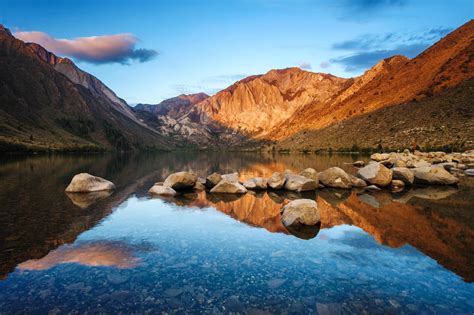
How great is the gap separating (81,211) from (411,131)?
117779 mm

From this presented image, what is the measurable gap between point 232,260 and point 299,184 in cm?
2173

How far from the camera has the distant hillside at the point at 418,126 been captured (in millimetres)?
93688

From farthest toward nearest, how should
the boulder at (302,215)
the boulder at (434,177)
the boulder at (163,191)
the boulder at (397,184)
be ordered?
1. the boulder at (434,177)
2. the boulder at (397,184)
3. the boulder at (163,191)
4. the boulder at (302,215)

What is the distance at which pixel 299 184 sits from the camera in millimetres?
34469

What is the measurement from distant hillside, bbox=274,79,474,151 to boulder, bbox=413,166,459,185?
56.6m

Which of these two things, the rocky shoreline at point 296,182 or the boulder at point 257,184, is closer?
the rocky shoreline at point 296,182

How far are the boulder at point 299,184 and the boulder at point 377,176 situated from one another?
278 inches

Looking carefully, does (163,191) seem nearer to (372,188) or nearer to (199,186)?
(199,186)

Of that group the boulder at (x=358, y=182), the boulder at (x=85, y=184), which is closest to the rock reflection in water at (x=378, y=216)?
the boulder at (x=358, y=182)

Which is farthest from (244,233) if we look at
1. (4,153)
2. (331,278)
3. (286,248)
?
(4,153)

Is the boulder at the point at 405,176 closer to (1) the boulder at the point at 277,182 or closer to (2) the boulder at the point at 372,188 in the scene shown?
(2) the boulder at the point at 372,188

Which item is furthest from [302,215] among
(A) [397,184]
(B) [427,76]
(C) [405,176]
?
(B) [427,76]

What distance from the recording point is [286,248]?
1559 cm

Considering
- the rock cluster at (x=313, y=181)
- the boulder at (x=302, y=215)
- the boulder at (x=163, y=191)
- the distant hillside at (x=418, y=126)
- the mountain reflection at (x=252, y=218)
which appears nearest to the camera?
the mountain reflection at (x=252, y=218)
